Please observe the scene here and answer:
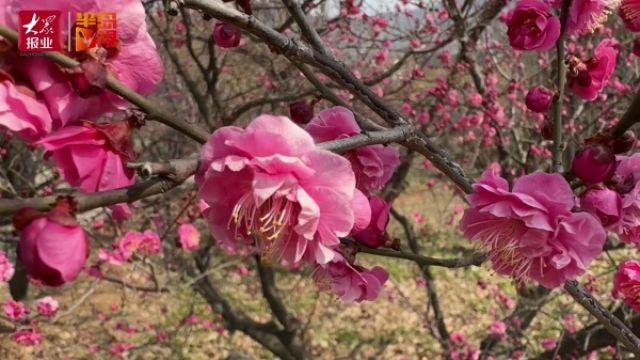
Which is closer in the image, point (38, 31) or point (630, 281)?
point (38, 31)

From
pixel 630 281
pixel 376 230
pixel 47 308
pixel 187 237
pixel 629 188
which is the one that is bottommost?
pixel 47 308

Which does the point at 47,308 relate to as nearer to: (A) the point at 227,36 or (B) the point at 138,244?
(B) the point at 138,244

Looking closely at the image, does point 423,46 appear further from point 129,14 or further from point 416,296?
point 129,14

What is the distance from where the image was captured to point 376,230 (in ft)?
3.47

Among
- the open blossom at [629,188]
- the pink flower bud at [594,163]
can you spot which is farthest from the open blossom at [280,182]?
the open blossom at [629,188]

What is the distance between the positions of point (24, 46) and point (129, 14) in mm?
138

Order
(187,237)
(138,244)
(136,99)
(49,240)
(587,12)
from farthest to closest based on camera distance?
(187,237) < (138,244) < (587,12) < (136,99) < (49,240)

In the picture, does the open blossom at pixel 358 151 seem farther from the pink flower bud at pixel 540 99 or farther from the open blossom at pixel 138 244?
the open blossom at pixel 138 244

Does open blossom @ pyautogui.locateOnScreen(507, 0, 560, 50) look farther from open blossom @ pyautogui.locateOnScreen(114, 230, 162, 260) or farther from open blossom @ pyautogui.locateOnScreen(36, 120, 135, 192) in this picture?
open blossom @ pyautogui.locateOnScreen(114, 230, 162, 260)

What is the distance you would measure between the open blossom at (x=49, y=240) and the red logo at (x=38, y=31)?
18 centimetres

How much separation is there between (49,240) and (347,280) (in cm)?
63

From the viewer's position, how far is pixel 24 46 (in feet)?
2.14

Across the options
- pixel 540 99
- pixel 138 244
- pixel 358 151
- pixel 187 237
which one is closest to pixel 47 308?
pixel 138 244

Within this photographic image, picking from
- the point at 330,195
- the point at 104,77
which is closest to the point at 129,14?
the point at 104,77
